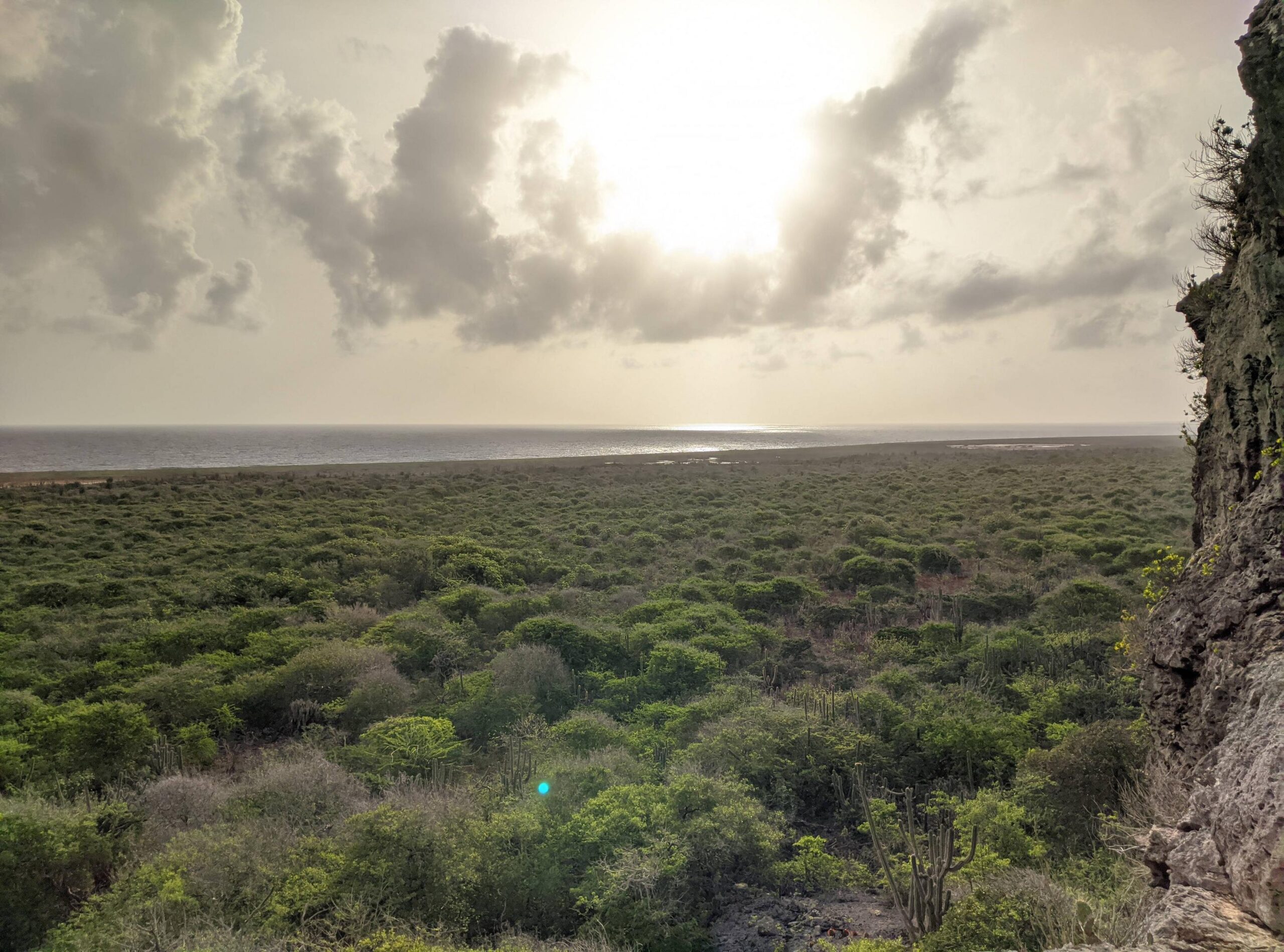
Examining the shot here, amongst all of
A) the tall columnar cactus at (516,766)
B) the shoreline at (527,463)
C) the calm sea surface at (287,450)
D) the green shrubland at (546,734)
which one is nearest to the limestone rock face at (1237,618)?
the green shrubland at (546,734)

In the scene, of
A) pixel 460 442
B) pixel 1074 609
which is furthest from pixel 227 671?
pixel 460 442

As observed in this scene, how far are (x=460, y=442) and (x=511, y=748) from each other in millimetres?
153760

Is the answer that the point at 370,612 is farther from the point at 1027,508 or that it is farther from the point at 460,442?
the point at 460,442

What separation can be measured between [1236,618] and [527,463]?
6429 cm

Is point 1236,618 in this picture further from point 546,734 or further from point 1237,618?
point 546,734

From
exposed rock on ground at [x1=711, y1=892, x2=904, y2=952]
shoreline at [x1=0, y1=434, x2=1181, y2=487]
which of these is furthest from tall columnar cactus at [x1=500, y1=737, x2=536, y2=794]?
shoreline at [x1=0, y1=434, x2=1181, y2=487]

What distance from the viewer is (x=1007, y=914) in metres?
4.39

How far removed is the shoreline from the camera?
5119 centimetres

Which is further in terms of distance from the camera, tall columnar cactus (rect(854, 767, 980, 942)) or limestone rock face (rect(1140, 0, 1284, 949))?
tall columnar cactus (rect(854, 767, 980, 942))

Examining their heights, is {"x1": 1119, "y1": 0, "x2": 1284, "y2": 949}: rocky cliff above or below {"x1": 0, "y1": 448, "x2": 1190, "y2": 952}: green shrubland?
above

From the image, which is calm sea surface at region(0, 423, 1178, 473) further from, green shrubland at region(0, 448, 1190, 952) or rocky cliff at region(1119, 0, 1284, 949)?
rocky cliff at region(1119, 0, 1284, 949)

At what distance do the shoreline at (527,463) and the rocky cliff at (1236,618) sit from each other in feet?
170

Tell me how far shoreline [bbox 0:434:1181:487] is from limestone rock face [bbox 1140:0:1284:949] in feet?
170

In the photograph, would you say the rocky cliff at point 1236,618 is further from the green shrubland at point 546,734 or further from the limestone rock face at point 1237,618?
the green shrubland at point 546,734
